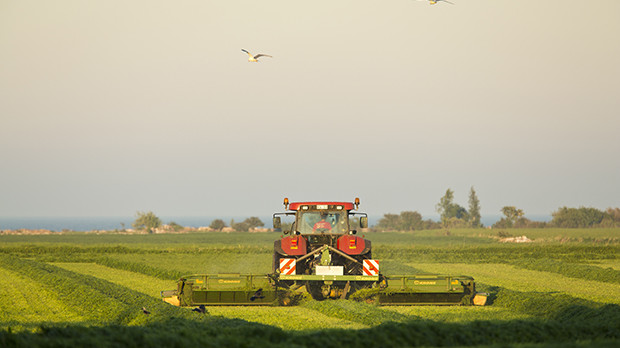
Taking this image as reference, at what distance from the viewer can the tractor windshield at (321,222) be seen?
64.3ft

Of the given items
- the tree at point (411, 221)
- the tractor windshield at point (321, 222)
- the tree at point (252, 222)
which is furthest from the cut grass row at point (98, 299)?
the tree at point (411, 221)

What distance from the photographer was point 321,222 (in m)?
19.8

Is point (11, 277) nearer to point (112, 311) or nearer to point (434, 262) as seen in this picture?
point (112, 311)

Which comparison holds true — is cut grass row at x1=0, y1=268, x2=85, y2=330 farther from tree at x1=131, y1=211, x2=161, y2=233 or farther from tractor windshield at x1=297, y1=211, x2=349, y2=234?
tree at x1=131, y1=211, x2=161, y2=233

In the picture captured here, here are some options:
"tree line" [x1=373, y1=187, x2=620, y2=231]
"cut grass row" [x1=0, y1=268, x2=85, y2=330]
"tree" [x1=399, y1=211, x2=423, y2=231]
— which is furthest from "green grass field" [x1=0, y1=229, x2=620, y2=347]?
"tree" [x1=399, y1=211, x2=423, y2=231]

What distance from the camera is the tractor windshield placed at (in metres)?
19.6

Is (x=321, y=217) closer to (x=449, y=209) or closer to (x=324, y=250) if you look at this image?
(x=324, y=250)

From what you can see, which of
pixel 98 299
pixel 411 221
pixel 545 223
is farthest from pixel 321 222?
pixel 411 221

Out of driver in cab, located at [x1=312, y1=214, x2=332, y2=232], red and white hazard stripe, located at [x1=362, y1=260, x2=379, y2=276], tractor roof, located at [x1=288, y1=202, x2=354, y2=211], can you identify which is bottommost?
→ red and white hazard stripe, located at [x1=362, y1=260, x2=379, y2=276]

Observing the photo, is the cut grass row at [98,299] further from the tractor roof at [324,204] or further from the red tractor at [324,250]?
the tractor roof at [324,204]

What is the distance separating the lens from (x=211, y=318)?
15.0 m

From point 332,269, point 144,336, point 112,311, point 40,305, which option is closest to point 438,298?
point 332,269

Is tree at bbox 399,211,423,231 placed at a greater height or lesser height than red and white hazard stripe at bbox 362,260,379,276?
greater

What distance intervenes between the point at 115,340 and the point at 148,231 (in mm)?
110109
